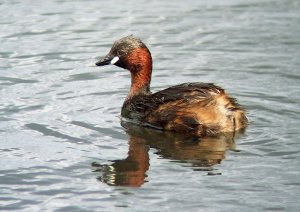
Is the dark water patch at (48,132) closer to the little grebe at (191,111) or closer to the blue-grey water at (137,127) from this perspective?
the blue-grey water at (137,127)

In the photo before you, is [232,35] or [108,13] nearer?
[232,35]

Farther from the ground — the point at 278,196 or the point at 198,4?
the point at 198,4

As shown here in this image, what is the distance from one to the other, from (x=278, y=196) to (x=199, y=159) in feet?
4.20

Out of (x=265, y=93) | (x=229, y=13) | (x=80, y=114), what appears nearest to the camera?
(x=80, y=114)

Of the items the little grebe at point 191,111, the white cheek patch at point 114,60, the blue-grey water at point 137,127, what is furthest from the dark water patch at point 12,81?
the little grebe at point 191,111

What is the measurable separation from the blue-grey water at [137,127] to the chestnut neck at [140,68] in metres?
0.38

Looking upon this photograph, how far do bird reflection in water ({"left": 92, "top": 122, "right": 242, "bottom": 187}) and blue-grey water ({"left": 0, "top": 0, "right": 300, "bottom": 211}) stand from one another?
0.06 feet

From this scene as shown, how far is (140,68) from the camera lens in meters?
9.52

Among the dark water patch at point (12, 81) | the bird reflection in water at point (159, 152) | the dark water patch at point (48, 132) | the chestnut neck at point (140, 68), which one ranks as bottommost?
the bird reflection in water at point (159, 152)

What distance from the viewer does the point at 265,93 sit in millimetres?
9859

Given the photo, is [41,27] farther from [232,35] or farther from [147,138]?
[147,138]

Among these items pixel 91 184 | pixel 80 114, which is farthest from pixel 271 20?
pixel 91 184

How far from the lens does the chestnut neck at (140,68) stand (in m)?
9.44

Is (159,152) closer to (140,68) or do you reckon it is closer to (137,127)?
(137,127)
